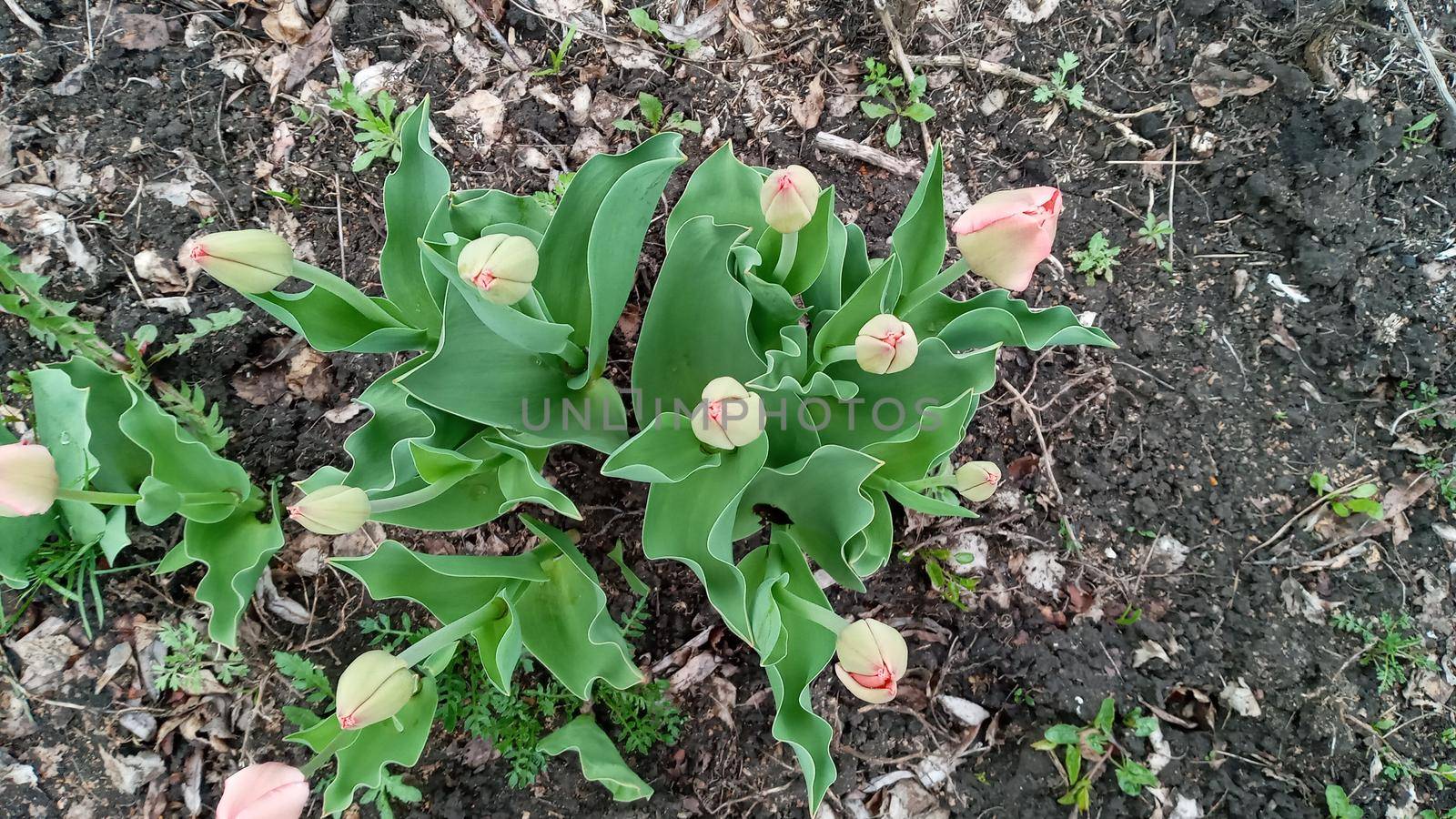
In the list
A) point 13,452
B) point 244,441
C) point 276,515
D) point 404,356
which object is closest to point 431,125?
point 404,356

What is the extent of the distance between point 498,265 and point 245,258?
494 mm

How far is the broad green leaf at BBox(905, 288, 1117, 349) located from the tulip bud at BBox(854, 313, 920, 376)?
39 cm

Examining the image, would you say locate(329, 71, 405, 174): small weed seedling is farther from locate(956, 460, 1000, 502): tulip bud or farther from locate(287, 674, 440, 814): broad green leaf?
locate(956, 460, 1000, 502): tulip bud

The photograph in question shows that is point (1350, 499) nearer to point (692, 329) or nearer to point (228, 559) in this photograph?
point (692, 329)

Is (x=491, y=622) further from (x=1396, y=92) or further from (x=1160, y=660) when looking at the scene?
(x=1396, y=92)

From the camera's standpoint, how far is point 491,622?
178 cm

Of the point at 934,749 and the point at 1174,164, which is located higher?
the point at 1174,164

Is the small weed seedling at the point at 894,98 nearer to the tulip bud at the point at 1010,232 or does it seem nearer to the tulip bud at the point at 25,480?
the tulip bud at the point at 1010,232

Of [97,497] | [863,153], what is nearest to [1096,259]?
[863,153]

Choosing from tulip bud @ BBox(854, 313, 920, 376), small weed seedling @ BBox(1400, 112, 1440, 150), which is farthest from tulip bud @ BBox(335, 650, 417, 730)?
small weed seedling @ BBox(1400, 112, 1440, 150)

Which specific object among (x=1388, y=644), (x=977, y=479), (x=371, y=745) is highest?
(x=977, y=479)

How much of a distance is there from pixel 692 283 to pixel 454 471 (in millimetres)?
635

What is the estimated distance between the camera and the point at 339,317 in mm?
1739

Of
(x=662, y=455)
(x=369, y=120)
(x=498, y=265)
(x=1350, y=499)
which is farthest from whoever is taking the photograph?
(x=1350, y=499)
